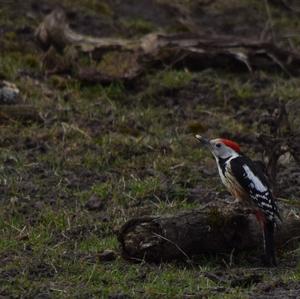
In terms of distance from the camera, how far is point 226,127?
409 inches

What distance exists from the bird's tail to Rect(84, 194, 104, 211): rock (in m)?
1.63

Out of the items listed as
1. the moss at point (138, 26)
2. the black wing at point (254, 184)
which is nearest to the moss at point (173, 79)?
the moss at point (138, 26)

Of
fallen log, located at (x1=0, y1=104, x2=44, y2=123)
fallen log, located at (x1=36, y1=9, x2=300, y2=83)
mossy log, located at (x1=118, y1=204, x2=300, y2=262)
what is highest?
mossy log, located at (x1=118, y1=204, x2=300, y2=262)

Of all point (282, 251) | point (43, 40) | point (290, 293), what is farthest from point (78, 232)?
point (43, 40)

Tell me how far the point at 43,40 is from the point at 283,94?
8.96 feet

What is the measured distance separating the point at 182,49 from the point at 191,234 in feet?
15.7

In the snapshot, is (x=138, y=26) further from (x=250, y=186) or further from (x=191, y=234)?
(x=191, y=234)

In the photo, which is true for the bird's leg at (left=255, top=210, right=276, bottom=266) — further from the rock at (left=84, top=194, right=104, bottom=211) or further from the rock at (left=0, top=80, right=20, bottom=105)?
the rock at (left=0, top=80, right=20, bottom=105)

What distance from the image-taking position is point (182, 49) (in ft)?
38.3

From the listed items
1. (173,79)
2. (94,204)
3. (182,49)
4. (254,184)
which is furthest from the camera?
(182,49)

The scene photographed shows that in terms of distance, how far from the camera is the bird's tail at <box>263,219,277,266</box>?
718 cm

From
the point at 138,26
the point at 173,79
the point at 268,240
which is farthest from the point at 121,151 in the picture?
the point at 138,26

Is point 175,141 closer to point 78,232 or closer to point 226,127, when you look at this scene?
point 226,127

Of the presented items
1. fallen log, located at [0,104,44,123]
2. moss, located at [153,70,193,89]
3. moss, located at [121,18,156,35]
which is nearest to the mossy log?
fallen log, located at [0,104,44,123]
